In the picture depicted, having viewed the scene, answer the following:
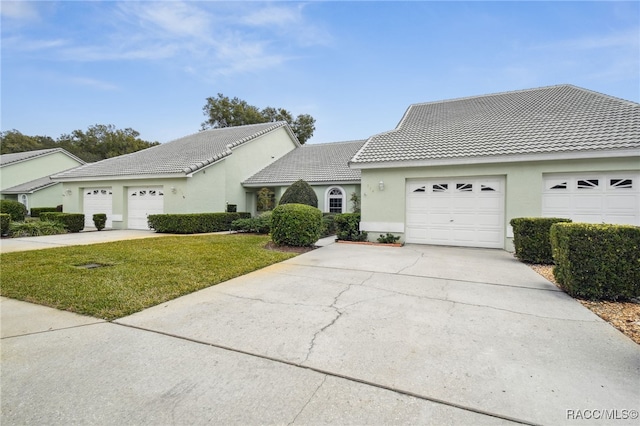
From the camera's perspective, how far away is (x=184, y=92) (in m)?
19.3

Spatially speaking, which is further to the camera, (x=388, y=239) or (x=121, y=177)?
(x=121, y=177)

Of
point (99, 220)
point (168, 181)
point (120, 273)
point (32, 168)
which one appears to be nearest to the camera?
point (120, 273)

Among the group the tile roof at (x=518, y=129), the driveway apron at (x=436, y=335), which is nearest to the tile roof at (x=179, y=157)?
the tile roof at (x=518, y=129)

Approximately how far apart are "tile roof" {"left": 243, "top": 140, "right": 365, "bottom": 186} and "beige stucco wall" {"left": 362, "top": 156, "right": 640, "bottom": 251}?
5154mm

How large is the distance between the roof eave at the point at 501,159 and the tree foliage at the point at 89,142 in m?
42.3

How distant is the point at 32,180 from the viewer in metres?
27.2

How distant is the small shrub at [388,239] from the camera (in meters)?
10.5

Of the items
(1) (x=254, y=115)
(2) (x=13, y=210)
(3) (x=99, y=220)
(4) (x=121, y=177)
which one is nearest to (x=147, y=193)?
(4) (x=121, y=177)

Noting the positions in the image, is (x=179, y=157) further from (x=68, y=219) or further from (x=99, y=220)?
(x=68, y=219)

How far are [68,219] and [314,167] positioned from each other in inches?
524

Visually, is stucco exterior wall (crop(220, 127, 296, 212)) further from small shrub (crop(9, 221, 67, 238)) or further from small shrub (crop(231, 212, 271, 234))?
small shrub (crop(9, 221, 67, 238))

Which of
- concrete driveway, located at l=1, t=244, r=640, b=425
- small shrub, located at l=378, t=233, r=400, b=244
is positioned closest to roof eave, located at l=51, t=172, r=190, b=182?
small shrub, located at l=378, t=233, r=400, b=244

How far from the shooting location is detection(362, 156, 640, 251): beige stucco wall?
8648 mm

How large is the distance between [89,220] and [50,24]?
11.1m
